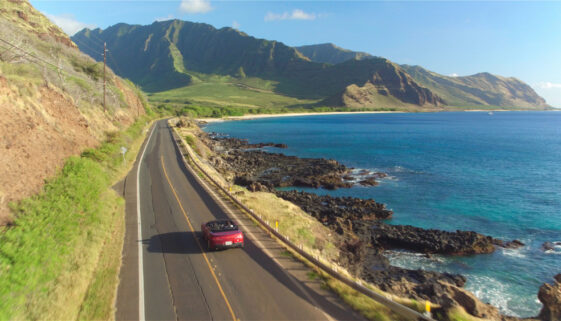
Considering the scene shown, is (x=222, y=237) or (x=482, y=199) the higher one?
(x=222, y=237)

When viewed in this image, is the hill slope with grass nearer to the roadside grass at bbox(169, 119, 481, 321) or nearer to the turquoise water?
the roadside grass at bbox(169, 119, 481, 321)

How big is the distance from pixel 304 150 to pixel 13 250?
7071 centimetres

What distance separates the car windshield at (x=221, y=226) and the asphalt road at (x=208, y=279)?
112cm

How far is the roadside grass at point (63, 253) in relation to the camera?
1093cm

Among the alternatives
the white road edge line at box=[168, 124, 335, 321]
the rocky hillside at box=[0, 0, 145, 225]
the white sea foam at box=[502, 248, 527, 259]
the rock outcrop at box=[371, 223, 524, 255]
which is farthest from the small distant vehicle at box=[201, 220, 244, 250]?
the white sea foam at box=[502, 248, 527, 259]

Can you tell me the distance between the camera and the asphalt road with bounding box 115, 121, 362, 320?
37.0 feet

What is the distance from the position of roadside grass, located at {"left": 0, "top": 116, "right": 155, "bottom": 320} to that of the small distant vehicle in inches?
169

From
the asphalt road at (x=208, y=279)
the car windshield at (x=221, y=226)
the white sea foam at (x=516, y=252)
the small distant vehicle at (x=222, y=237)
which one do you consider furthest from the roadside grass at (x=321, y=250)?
the white sea foam at (x=516, y=252)

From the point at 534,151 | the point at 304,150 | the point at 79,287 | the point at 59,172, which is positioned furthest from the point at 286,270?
the point at 534,151

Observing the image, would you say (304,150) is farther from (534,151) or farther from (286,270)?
(286,270)

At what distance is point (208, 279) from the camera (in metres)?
13.4

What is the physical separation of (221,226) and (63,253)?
283 inches

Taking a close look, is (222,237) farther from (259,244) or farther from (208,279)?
(208,279)

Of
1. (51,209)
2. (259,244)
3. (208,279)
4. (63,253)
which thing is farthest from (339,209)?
(63,253)
